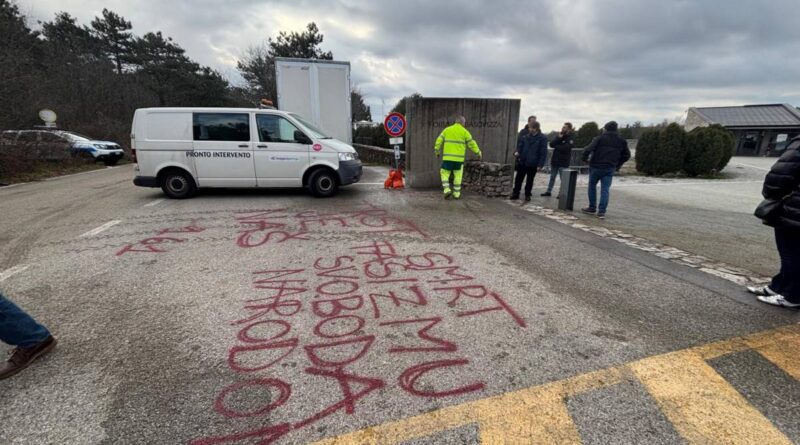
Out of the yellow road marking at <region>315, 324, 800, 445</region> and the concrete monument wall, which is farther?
the concrete monument wall

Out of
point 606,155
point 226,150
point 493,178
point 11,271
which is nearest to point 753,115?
point 606,155

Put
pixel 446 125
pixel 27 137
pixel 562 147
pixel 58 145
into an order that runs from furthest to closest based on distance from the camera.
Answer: pixel 58 145
pixel 27 137
pixel 446 125
pixel 562 147

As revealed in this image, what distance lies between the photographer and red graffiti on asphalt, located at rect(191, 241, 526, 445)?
195cm

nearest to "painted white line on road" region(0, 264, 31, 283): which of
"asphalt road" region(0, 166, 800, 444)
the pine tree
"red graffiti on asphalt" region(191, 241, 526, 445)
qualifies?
"asphalt road" region(0, 166, 800, 444)

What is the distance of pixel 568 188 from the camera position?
6.94 m

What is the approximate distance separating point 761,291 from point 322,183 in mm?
6750

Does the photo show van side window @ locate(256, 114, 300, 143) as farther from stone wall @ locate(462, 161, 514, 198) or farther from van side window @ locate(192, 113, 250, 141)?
stone wall @ locate(462, 161, 514, 198)

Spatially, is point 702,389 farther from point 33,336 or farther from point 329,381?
point 33,336

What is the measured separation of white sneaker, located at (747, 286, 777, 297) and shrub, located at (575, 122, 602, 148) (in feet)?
76.8

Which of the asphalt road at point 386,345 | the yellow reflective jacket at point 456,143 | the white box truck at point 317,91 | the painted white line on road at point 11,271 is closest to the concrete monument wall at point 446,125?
the yellow reflective jacket at point 456,143

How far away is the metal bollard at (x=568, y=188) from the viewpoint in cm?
688

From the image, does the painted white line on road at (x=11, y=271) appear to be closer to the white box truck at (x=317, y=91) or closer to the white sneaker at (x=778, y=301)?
the white sneaker at (x=778, y=301)

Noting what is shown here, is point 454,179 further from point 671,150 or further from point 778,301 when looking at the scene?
point 671,150

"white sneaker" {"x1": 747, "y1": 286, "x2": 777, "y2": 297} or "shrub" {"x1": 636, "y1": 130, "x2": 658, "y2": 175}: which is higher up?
"shrub" {"x1": 636, "y1": 130, "x2": 658, "y2": 175}
